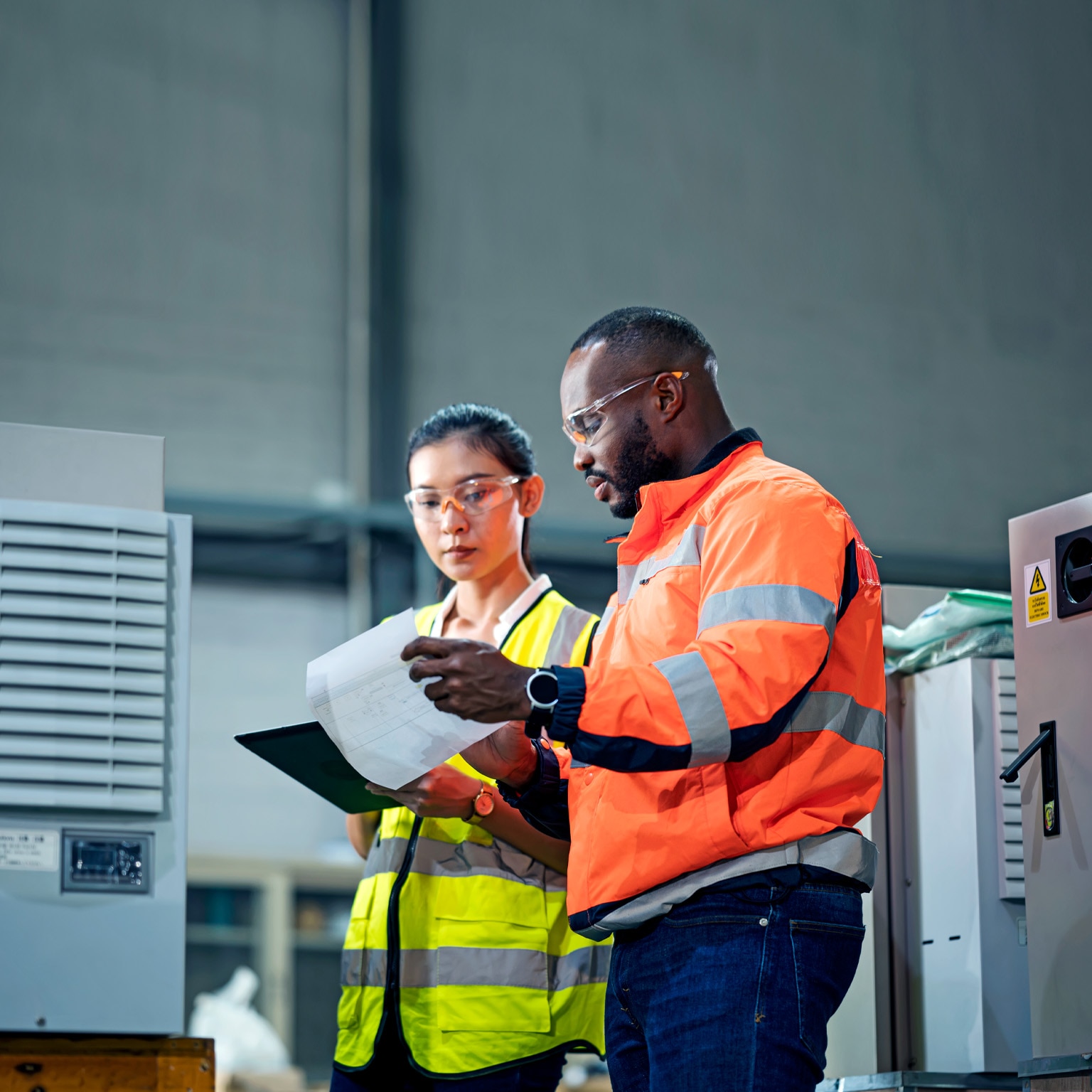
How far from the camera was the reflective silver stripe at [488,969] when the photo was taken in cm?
237

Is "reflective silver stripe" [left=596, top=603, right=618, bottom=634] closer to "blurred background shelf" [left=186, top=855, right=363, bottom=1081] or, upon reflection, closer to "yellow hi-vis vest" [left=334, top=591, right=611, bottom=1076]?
"yellow hi-vis vest" [left=334, top=591, right=611, bottom=1076]

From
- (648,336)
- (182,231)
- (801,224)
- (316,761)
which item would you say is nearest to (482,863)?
(316,761)

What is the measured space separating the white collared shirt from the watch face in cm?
84

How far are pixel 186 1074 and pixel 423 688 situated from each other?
1.68ft

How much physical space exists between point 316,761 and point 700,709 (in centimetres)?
73

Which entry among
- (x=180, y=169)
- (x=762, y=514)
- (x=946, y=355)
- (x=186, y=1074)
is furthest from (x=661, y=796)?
(x=946, y=355)

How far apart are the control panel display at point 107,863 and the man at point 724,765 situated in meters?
0.43

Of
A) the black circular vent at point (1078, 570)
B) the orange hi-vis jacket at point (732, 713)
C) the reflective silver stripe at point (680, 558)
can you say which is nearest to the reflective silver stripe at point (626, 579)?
the reflective silver stripe at point (680, 558)

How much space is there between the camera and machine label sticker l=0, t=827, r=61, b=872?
1.82 m

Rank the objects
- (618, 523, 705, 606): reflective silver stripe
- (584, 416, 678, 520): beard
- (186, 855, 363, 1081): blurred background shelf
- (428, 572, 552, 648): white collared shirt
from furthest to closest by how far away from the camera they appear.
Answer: (186, 855, 363, 1081): blurred background shelf, (428, 572, 552, 648): white collared shirt, (584, 416, 678, 520): beard, (618, 523, 705, 606): reflective silver stripe

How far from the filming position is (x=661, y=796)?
1.84m

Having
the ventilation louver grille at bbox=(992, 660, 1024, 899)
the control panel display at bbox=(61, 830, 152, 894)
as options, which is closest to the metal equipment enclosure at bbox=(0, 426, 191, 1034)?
the control panel display at bbox=(61, 830, 152, 894)

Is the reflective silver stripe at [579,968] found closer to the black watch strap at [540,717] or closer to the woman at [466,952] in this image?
the woman at [466,952]

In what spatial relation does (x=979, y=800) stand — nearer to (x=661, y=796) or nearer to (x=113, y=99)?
(x=661, y=796)
